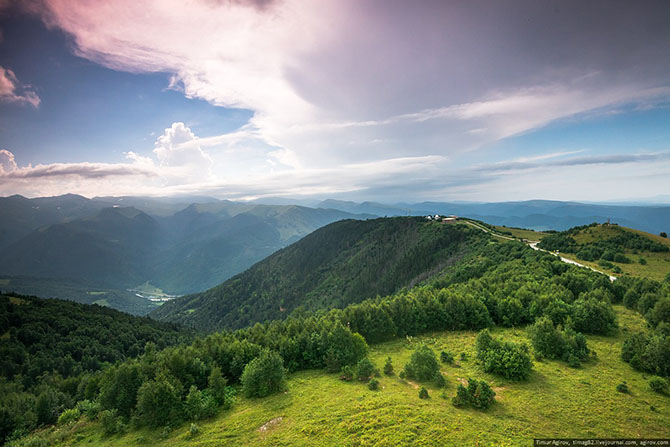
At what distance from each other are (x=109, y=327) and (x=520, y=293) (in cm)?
20537

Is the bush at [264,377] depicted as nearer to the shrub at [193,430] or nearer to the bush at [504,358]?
the shrub at [193,430]

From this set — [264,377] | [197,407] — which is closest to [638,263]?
[264,377]

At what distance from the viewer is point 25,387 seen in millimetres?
95062

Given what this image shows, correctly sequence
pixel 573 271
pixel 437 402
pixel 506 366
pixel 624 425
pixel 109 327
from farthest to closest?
pixel 109 327
pixel 573 271
pixel 506 366
pixel 437 402
pixel 624 425

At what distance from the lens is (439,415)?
24.7 metres

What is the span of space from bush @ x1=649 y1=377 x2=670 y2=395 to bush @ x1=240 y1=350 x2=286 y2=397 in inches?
1631

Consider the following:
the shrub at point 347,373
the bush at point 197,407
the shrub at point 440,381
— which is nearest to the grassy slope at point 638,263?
the shrub at point 440,381

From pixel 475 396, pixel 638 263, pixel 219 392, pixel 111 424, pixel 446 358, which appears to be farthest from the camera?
pixel 638 263

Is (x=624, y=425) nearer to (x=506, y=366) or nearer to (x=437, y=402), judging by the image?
(x=506, y=366)

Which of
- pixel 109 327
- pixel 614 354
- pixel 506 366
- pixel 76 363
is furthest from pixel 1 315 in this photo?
pixel 614 354

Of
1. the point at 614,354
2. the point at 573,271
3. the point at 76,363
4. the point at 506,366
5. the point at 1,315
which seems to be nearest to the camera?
the point at 506,366

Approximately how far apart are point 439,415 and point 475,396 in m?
4.87

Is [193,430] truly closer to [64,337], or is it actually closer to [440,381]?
[440,381]

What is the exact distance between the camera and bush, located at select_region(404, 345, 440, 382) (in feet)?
111
